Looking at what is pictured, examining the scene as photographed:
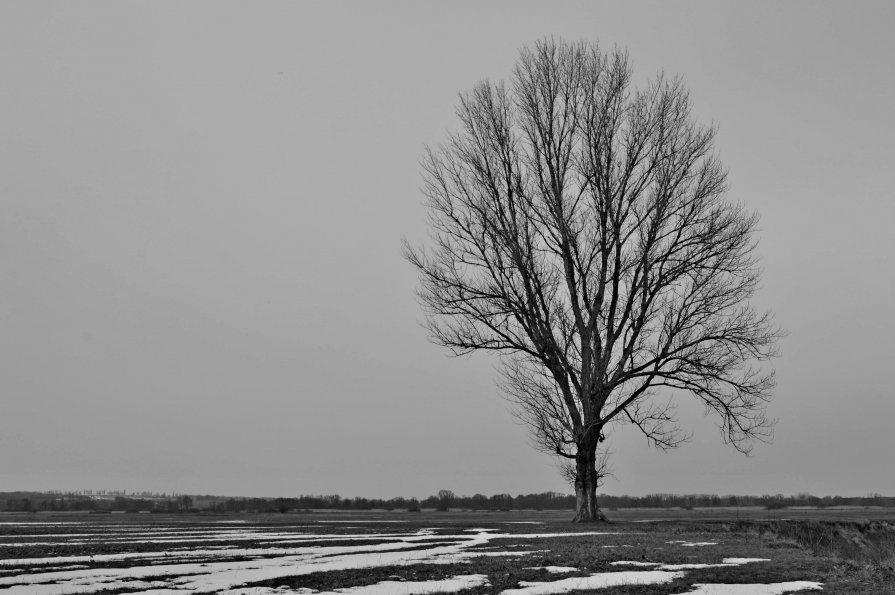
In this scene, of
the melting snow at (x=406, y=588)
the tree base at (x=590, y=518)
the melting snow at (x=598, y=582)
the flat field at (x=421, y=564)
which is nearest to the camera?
the melting snow at (x=406, y=588)

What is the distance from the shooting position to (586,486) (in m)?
26.1

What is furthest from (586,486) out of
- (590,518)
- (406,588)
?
(406,588)

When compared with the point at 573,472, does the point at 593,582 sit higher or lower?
lower

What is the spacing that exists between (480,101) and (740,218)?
404 inches

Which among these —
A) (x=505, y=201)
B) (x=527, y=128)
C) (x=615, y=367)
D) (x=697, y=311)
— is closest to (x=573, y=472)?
(x=615, y=367)

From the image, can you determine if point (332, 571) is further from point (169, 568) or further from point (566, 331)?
point (566, 331)

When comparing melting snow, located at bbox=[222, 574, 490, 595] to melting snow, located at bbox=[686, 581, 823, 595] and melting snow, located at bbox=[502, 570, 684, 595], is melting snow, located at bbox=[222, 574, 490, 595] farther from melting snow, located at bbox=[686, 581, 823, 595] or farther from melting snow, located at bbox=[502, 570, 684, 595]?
melting snow, located at bbox=[686, 581, 823, 595]

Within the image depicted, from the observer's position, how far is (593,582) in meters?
9.91

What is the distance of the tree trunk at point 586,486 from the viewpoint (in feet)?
85.0

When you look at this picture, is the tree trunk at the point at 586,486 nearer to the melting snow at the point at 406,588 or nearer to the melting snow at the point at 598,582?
→ the melting snow at the point at 598,582

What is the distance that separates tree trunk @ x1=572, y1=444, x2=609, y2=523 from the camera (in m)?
25.9

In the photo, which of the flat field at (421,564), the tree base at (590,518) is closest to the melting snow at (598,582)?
the flat field at (421,564)

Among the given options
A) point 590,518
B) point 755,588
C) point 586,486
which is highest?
point 586,486

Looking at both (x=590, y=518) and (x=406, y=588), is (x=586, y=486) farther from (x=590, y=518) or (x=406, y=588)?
(x=406, y=588)
